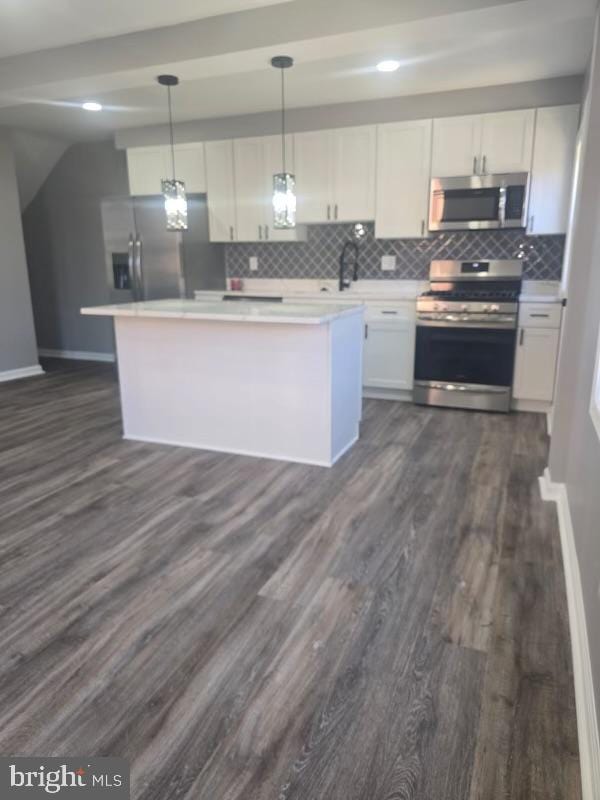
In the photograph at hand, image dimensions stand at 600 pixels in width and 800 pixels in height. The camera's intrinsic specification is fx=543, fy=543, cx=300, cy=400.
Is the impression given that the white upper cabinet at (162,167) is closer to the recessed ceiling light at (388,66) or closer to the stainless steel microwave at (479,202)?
the recessed ceiling light at (388,66)

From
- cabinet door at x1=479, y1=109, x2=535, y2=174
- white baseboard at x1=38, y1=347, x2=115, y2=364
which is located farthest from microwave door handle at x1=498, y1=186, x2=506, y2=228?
white baseboard at x1=38, y1=347, x2=115, y2=364

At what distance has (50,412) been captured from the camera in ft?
15.5

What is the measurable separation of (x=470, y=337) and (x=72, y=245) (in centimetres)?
503

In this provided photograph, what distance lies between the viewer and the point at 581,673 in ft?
5.45

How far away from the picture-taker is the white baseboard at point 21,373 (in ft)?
19.4

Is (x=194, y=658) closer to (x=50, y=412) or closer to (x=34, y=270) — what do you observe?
(x=50, y=412)

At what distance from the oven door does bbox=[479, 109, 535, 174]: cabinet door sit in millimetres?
1316

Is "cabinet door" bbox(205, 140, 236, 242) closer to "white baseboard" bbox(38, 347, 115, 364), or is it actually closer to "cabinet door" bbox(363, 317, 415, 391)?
"cabinet door" bbox(363, 317, 415, 391)

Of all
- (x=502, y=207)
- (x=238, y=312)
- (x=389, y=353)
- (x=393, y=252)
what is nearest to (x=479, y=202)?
(x=502, y=207)

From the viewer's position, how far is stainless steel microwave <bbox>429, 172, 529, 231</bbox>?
4418mm

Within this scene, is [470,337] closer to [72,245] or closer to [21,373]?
[21,373]

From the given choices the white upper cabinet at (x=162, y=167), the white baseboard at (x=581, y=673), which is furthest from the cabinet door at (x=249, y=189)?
the white baseboard at (x=581, y=673)

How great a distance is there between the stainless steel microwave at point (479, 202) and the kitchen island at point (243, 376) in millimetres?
1587

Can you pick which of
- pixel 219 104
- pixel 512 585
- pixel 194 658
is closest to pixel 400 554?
pixel 512 585
